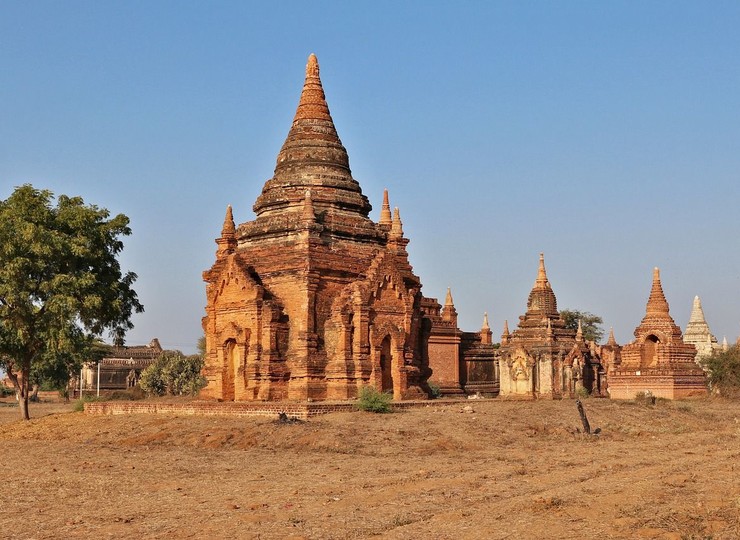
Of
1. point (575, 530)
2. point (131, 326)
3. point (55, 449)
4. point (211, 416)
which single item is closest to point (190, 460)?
point (55, 449)

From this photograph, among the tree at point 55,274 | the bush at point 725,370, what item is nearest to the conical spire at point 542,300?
the bush at point 725,370

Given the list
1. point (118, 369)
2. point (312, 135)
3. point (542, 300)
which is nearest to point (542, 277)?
point (542, 300)

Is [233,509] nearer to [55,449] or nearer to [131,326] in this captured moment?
[55,449]

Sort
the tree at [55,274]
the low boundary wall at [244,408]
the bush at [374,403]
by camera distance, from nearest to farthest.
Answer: the low boundary wall at [244,408]
the bush at [374,403]
the tree at [55,274]

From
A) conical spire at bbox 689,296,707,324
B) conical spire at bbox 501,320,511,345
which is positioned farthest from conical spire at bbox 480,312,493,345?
conical spire at bbox 689,296,707,324

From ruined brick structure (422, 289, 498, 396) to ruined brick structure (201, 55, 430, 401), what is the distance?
9772 mm

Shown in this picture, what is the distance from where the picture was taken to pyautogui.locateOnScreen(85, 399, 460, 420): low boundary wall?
22.1m

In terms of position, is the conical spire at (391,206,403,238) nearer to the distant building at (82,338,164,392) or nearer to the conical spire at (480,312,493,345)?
the conical spire at (480,312,493,345)

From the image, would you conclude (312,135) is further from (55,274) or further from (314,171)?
(55,274)

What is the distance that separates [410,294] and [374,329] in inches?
67.3

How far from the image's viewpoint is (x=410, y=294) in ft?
89.9

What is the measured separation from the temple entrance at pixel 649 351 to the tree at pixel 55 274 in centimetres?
2043

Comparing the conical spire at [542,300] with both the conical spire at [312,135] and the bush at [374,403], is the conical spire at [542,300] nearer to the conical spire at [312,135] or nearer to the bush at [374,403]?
the conical spire at [312,135]

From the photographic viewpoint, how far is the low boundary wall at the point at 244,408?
22125mm
